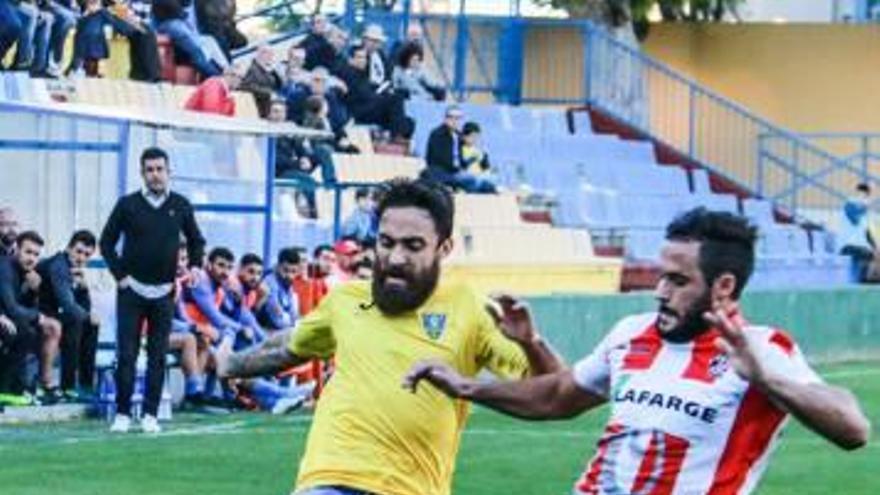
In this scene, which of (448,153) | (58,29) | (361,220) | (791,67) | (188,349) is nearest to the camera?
(188,349)

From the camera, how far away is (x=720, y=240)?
25.8 feet

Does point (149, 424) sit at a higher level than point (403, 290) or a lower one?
lower

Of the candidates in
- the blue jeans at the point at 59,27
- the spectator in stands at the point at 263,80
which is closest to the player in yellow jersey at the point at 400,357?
the blue jeans at the point at 59,27

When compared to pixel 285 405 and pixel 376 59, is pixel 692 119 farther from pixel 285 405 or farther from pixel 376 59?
pixel 285 405

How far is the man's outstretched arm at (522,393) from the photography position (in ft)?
27.3

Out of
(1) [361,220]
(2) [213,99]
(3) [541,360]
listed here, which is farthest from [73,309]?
(3) [541,360]

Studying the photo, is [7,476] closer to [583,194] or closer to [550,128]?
[583,194]

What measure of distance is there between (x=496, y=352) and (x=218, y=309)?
1239 cm

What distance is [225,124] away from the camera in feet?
76.5

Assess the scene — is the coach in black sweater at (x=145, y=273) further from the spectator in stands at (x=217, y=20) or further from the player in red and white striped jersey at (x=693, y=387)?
the player in red and white striped jersey at (x=693, y=387)

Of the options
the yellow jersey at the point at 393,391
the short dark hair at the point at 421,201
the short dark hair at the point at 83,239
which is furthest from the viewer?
the short dark hair at the point at 83,239

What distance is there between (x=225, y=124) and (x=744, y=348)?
53.0 ft

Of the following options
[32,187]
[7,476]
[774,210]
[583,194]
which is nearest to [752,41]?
[774,210]

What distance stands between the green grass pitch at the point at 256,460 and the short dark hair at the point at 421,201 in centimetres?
654
